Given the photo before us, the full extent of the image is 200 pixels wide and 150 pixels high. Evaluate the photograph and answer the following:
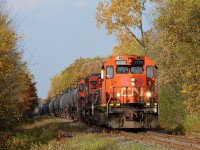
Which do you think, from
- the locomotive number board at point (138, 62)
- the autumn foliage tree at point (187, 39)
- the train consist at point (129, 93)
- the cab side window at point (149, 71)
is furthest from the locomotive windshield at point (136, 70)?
the autumn foliage tree at point (187, 39)

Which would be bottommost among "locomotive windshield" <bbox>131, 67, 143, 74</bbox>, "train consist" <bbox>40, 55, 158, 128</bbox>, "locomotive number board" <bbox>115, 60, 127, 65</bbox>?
"train consist" <bbox>40, 55, 158, 128</bbox>

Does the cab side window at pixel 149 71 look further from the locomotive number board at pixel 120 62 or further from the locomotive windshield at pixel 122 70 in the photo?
the locomotive number board at pixel 120 62

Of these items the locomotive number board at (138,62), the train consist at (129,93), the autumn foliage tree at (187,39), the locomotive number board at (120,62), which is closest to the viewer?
the train consist at (129,93)

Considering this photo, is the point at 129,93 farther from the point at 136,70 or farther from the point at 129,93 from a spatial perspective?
the point at 136,70

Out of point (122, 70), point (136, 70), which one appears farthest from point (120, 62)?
point (136, 70)

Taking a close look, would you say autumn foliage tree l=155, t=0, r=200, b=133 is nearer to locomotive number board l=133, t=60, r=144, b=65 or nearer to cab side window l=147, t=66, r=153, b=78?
cab side window l=147, t=66, r=153, b=78

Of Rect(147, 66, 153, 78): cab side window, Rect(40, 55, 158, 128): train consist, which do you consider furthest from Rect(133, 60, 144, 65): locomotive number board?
Rect(147, 66, 153, 78): cab side window

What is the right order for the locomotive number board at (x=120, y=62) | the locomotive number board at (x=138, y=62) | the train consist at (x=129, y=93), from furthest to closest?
the locomotive number board at (x=138, y=62)
the locomotive number board at (x=120, y=62)
the train consist at (x=129, y=93)

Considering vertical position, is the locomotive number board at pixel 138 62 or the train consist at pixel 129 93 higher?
the locomotive number board at pixel 138 62

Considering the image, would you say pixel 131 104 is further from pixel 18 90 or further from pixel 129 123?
pixel 18 90

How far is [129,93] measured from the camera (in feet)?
69.9

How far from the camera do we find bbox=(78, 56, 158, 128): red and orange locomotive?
804 inches

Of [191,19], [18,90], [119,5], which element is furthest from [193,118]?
[119,5]

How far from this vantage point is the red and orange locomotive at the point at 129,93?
67.0 feet
